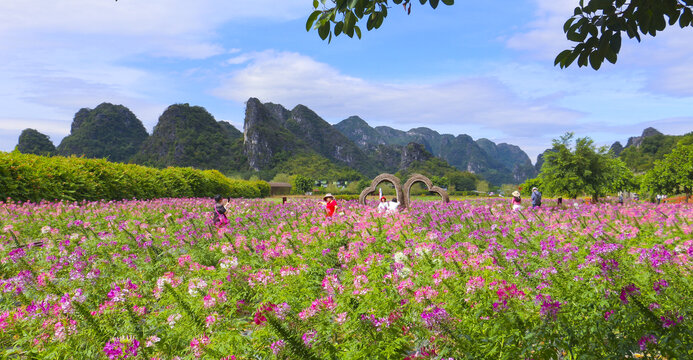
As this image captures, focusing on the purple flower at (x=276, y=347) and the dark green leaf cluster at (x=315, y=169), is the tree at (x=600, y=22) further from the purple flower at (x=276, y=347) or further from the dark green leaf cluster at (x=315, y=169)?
the dark green leaf cluster at (x=315, y=169)

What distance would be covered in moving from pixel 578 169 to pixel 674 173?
71.0ft

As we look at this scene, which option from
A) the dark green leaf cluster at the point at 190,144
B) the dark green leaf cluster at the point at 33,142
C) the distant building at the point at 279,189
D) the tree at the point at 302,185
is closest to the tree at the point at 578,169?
the distant building at the point at 279,189

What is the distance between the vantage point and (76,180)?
14039 millimetres

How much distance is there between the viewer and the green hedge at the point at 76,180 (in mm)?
12000

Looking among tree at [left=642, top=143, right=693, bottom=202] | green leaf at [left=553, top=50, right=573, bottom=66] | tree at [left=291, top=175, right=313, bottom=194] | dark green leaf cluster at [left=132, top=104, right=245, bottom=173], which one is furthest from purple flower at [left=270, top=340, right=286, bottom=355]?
dark green leaf cluster at [left=132, top=104, right=245, bottom=173]

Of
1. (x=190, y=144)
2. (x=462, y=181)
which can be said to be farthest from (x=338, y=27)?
(x=190, y=144)

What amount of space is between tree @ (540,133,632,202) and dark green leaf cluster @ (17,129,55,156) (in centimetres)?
11910

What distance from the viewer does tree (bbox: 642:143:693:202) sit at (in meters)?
34.8

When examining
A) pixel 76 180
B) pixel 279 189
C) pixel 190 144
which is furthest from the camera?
pixel 190 144

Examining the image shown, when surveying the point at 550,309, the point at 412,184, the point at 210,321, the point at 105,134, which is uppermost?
the point at 105,134

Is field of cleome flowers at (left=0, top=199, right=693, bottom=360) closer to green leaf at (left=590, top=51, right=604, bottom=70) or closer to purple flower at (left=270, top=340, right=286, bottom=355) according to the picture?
purple flower at (left=270, top=340, right=286, bottom=355)

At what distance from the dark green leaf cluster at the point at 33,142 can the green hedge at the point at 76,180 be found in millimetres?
105823

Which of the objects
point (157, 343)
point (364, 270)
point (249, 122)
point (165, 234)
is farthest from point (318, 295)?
point (249, 122)

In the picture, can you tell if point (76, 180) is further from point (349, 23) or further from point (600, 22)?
point (600, 22)
